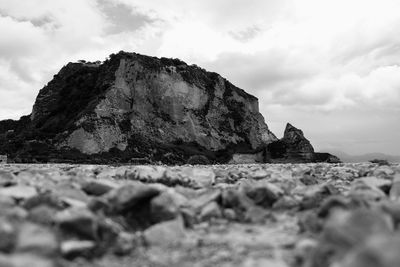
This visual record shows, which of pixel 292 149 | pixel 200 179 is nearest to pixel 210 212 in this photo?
pixel 200 179

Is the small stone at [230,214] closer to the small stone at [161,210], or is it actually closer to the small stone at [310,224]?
the small stone at [161,210]

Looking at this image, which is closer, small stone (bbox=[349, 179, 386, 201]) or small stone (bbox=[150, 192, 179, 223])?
small stone (bbox=[150, 192, 179, 223])

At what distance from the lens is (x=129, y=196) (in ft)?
14.6

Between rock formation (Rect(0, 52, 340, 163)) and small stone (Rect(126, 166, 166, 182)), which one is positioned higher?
rock formation (Rect(0, 52, 340, 163))

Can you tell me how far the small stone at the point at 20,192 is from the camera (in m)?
4.59

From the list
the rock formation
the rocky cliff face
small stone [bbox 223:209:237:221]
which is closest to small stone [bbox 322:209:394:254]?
small stone [bbox 223:209:237:221]

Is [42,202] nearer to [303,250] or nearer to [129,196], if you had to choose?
[129,196]

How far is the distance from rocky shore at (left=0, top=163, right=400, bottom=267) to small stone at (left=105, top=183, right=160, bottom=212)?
1 centimetres

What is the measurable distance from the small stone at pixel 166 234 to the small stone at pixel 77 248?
1.89ft

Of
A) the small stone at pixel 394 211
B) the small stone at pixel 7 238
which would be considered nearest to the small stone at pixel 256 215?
the small stone at pixel 394 211

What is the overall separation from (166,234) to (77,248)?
921mm

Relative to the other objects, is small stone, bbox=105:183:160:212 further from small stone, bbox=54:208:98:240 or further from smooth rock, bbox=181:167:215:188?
smooth rock, bbox=181:167:215:188

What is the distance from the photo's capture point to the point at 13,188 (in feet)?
15.7

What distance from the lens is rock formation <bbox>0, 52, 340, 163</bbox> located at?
49.4 m
